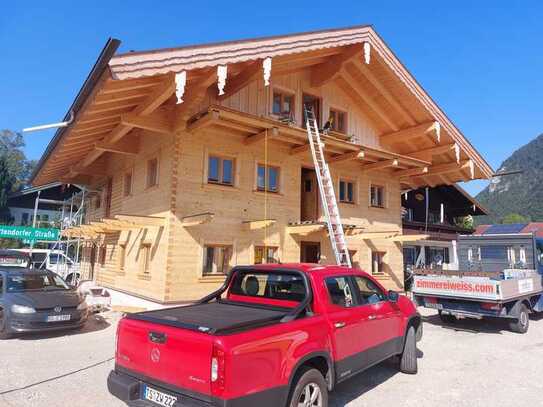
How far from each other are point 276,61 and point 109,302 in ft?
32.1

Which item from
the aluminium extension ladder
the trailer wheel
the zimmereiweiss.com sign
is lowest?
the trailer wheel

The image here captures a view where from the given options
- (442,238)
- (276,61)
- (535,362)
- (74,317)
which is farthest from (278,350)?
(442,238)

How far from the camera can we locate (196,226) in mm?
11211

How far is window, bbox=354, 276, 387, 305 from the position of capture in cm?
567

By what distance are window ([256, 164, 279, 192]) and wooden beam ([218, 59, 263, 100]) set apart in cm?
302

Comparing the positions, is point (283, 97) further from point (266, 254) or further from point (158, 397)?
point (158, 397)

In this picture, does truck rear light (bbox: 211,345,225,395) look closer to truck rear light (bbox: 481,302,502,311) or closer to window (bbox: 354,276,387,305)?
window (bbox: 354,276,387,305)

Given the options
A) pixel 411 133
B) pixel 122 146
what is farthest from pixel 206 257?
pixel 411 133

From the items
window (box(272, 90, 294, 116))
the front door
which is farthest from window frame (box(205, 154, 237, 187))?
the front door

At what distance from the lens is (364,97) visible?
15.3m

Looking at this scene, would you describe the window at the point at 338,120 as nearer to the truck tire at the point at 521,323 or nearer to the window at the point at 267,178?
the window at the point at 267,178

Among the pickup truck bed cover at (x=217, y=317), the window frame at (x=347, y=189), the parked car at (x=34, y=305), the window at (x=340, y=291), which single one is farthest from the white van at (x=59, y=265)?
the window at (x=340, y=291)

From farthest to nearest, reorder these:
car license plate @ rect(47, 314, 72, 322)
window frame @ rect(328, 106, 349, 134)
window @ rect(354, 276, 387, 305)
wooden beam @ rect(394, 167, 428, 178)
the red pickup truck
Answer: wooden beam @ rect(394, 167, 428, 178) → window frame @ rect(328, 106, 349, 134) → car license plate @ rect(47, 314, 72, 322) → window @ rect(354, 276, 387, 305) → the red pickup truck

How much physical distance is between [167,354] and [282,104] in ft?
36.9
